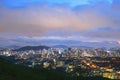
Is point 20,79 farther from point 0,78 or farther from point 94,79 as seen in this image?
point 94,79

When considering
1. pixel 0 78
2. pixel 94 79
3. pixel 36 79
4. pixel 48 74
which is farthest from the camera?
pixel 94 79

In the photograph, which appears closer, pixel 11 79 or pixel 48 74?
pixel 11 79

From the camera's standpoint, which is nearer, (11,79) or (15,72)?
(11,79)

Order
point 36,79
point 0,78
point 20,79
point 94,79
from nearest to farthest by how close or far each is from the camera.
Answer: point 0,78
point 20,79
point 36,79
point 94,79

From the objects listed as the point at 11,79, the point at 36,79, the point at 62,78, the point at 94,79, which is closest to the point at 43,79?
the point at 36,79

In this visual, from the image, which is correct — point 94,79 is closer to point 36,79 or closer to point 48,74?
point 48,74

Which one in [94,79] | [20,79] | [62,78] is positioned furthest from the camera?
[94,79]

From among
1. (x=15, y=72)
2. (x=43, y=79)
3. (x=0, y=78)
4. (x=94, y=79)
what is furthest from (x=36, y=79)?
(x=94, y=79)

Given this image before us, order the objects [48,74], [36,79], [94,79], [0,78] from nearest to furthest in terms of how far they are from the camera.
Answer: [0,78] < [36,79] < [48,74] < [94,79]

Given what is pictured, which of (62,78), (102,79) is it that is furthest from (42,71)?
→ (102,79)
